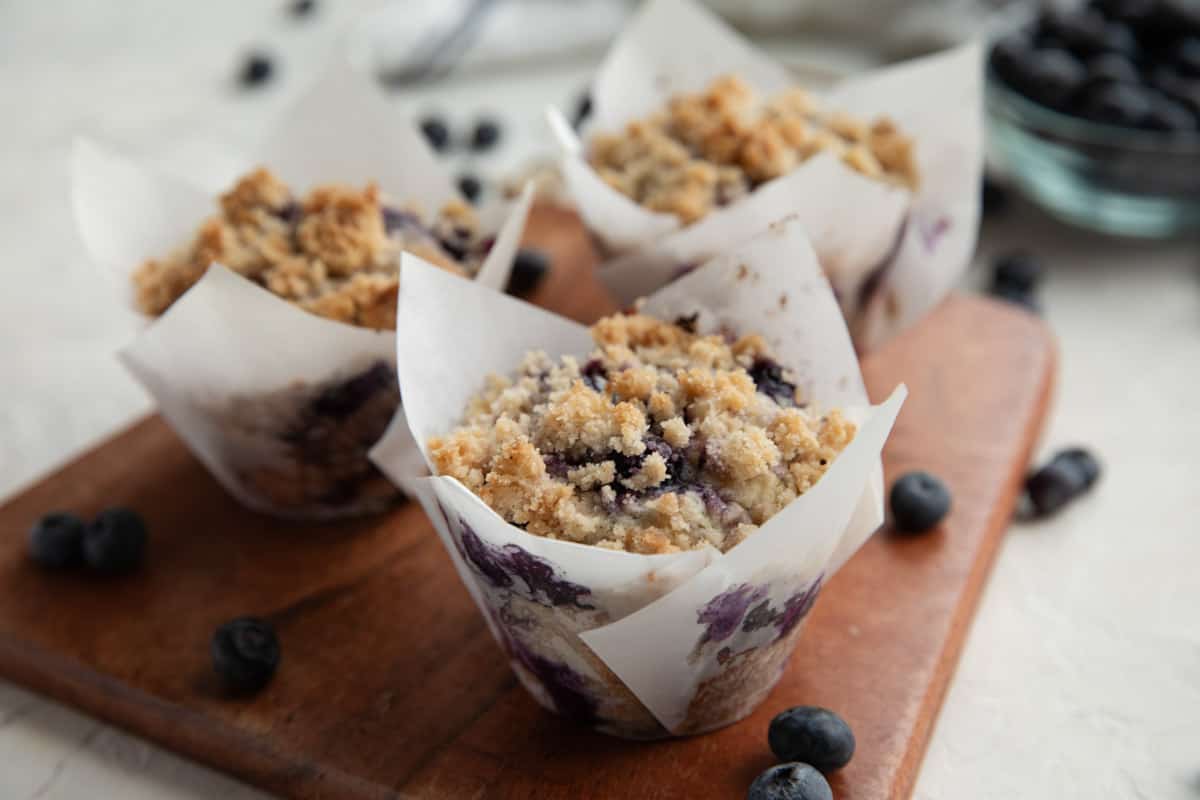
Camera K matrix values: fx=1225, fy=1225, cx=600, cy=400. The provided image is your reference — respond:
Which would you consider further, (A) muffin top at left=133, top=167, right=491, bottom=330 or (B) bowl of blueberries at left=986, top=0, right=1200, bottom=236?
(B) bowl of blueberries at left=986, top=0, right=1200, bottom=236

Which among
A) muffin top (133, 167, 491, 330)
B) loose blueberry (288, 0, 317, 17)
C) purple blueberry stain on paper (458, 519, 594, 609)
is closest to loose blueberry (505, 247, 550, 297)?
muffin top (133, 167, 491, 330)

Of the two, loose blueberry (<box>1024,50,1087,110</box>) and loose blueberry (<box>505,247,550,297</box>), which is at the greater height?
loose blueberry (<box>505,247,550,297</box>)

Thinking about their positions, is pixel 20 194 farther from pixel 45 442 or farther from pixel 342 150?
pixel 342 150

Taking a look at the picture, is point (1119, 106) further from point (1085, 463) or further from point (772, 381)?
point (772, 381)

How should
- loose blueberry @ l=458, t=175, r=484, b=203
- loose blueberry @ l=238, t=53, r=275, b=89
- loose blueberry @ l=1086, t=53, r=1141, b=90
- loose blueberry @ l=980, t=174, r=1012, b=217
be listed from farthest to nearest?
loose blueberry @ l=238, t=53, r=275, b=89 < loose blueberry @ l=458, t=175, r=484, b=203 < loose blueberry @ l=980, t=174, r=1012, b=217 < loose blueberry @ l=1086, t=53, r=1141, b=90

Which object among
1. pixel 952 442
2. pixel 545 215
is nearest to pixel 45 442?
pixel 545 215

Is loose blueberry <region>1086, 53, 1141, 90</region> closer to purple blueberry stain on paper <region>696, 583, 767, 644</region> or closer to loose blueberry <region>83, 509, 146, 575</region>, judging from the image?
purple blueberry stain on paper <region>696, 583, 767, 644</region>

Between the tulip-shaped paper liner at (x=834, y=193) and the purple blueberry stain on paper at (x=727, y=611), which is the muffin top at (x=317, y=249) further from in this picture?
the purple blueberry stain on paper at (x=727, y=611)

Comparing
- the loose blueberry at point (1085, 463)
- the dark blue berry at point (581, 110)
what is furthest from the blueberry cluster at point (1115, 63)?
the dark blue berry at point (581, 110)
